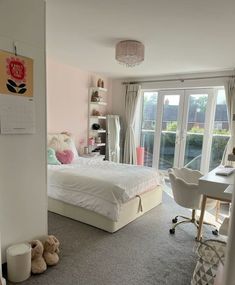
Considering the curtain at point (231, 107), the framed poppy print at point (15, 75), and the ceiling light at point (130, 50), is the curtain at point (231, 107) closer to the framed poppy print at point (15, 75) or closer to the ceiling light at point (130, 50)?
the ceiling light at point (130, 50)

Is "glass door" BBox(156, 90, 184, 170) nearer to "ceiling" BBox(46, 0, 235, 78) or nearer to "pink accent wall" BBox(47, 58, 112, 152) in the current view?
"ceiling" BBox(46, 0, 235, 78)

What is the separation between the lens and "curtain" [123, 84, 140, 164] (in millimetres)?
5289

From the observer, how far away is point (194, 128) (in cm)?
487

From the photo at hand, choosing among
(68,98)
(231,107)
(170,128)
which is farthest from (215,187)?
(68,98)

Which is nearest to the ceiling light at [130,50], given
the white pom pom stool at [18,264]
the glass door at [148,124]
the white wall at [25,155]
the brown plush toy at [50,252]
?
the white wall at [25,155]

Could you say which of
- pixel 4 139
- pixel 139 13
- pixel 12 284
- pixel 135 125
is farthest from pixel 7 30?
pixel 135 125

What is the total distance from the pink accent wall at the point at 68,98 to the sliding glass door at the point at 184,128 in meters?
1.61

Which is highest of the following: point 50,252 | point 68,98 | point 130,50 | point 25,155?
point 130,50

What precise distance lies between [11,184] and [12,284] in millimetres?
807

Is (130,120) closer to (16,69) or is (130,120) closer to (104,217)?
(104,217)

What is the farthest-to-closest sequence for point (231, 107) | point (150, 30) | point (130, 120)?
1. point (130, 120)
2. point (231, 107)
3. point (150, 30)

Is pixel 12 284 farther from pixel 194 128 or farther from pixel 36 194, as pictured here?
pixel 194 128

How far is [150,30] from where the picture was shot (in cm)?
253

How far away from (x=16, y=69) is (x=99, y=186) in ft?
5.12
